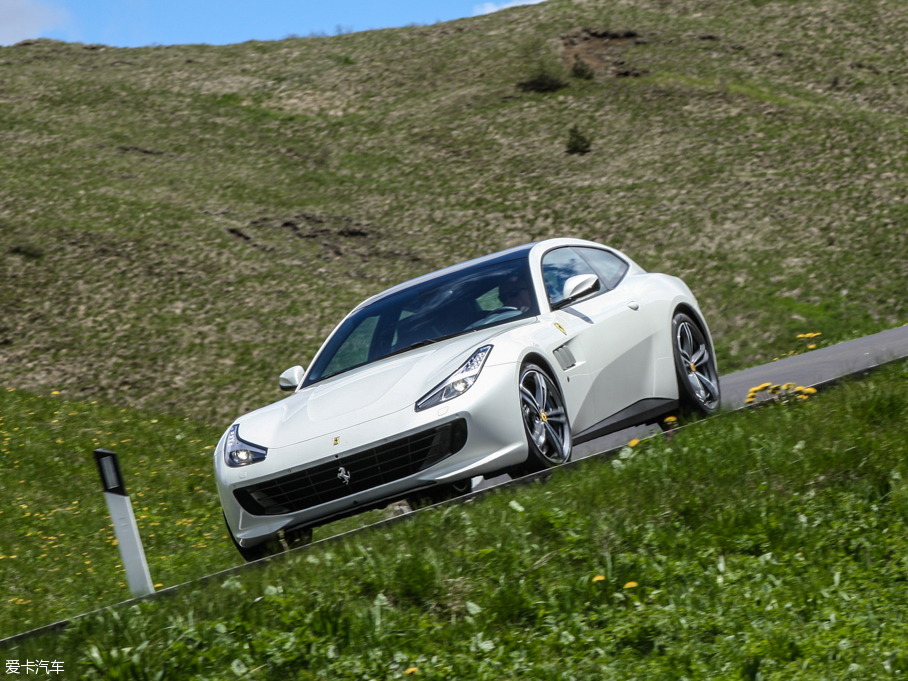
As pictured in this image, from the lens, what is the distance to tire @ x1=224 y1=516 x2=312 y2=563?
232 inches

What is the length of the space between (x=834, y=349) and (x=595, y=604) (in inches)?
423

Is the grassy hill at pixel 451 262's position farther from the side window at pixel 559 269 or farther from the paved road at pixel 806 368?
the paved road at pixel 806 368

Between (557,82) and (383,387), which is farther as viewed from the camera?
(557,82)

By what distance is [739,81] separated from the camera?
32.8 m

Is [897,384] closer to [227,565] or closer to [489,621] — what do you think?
[489,621]

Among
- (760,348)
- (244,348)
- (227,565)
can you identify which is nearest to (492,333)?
(227,565)

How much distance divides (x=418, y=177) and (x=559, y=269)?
934 inches

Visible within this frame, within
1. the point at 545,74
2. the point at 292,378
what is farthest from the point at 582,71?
the point at 292,378

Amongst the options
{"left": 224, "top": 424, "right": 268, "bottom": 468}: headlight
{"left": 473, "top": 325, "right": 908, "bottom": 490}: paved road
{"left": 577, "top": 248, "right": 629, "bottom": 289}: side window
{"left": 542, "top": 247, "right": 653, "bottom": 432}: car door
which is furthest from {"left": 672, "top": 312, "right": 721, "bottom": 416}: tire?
{"left": 224, "top": 424, "right": 268, "bottom": 468}: headlight

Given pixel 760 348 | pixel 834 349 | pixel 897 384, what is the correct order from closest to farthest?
pixel 897 384 < pixel 834 349 < pixel 760 348

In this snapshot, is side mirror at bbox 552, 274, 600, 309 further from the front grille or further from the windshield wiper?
the front grille

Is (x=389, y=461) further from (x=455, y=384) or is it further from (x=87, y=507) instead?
(x=87, y=507)

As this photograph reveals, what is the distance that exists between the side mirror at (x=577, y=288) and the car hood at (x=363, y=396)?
1.12 ft

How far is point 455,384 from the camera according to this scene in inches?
227
